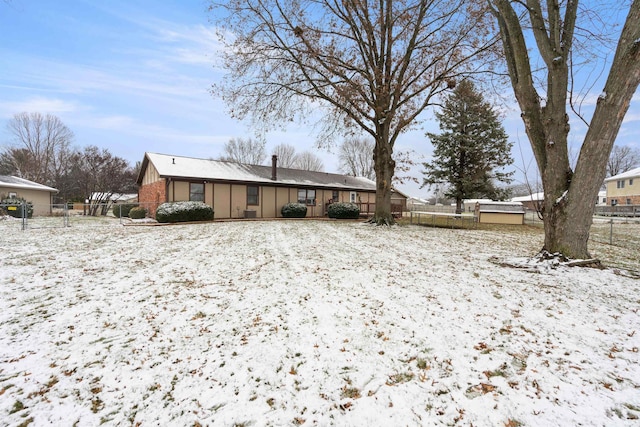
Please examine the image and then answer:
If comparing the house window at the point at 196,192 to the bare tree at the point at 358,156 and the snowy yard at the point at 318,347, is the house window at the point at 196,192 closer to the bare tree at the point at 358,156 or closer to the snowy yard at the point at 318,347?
the snowy yard at the point at 318,347

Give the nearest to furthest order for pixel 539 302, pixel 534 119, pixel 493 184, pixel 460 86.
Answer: pixel 539 302
pixel 534 119
pixel 460 86
pixel 493 184

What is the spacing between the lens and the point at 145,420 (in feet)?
5.73

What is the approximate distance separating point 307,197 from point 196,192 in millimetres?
7982

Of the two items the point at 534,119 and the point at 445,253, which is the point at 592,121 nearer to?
the point at 534,119

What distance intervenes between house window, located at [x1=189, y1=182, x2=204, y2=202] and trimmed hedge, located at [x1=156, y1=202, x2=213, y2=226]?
5.84 ft

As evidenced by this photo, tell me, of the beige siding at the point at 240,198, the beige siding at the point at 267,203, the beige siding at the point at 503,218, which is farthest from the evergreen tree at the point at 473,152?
the beige siding at the point at 267,203

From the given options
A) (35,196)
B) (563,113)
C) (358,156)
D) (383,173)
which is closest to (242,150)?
(358,156)

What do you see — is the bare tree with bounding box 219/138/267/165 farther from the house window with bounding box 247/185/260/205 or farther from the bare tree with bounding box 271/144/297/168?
the house window with bounding box 247/185/260/205

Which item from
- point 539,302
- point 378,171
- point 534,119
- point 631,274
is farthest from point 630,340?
point 378,171

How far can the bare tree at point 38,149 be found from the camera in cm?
2897

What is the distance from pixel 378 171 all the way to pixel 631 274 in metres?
9.98

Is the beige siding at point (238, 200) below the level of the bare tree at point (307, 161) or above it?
below

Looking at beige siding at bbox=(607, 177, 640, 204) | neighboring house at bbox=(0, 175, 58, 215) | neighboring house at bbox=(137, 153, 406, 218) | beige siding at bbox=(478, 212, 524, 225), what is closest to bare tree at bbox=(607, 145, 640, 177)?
beige siding at bbox=(607, 177, 640, 204)

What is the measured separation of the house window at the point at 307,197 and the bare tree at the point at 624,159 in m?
54.1
